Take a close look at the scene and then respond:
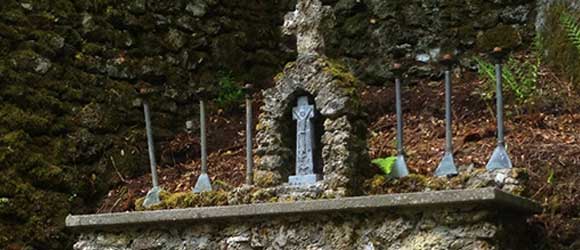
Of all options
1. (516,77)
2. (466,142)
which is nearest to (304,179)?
(466,142)

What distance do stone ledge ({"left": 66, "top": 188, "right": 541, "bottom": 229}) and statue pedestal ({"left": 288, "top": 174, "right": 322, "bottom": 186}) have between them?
0.32 metres

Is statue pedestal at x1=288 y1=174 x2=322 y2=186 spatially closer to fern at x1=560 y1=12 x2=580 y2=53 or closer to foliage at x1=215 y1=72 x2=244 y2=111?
fern at x1=560 y1=12 x2=580 y2=53

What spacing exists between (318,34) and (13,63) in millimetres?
2582

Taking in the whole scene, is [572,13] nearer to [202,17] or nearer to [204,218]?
[202,17]

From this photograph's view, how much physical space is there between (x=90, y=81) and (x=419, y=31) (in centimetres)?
305

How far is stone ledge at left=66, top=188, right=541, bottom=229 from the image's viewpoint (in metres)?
4.54

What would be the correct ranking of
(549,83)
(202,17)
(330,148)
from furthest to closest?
(202,17)
(549,83)
(330,148)

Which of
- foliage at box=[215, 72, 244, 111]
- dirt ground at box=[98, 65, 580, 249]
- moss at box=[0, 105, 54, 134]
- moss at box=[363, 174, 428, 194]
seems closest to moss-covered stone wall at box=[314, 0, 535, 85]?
dirt ground at box=[98, 65, 580, 249]

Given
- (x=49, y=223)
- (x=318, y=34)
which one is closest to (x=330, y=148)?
(x=318, y=34)

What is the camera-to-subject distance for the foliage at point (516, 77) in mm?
7062

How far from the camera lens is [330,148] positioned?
17.0ft

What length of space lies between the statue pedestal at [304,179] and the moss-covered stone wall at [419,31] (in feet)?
10.7

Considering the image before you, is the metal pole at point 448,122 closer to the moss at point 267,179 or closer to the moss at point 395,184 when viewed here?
the moss at point 395,184

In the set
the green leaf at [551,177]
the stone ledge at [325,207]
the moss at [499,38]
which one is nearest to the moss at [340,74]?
the stone ledge at [325,207]
